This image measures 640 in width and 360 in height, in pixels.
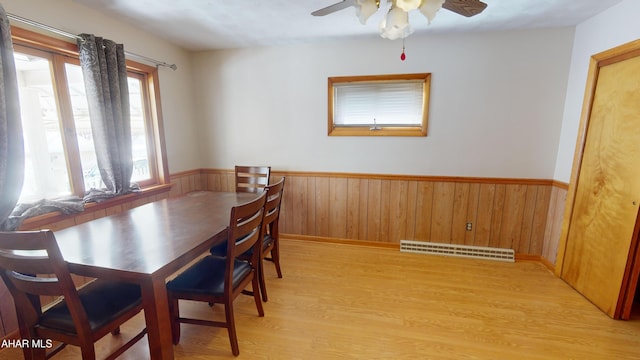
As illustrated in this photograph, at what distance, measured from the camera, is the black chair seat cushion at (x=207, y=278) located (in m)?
1.58

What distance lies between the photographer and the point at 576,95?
2434 millimetres

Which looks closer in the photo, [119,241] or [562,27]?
[119,241]

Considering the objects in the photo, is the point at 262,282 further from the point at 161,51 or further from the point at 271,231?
the point at 161,51

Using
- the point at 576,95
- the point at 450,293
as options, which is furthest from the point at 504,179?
the point at 450,293

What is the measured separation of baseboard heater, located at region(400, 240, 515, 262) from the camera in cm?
284

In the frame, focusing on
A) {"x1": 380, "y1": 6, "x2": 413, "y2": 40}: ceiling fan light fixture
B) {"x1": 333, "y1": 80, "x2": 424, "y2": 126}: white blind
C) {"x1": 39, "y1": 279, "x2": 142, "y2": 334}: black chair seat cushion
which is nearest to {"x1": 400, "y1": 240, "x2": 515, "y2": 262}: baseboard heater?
{"x1": 333, "y1": 80, "x2": 424, "y2": 126}: white blind

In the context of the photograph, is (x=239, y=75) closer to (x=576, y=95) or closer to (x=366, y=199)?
(x=366, y=199)

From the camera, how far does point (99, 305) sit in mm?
1367

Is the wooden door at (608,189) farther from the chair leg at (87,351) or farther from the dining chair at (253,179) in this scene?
the chair leg at (87,351)

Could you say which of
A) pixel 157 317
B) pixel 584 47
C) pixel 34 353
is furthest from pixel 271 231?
pixel 584 47

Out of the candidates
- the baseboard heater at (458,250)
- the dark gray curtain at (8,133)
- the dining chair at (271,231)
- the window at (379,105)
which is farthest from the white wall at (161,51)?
the baseboard heater at (458,250)

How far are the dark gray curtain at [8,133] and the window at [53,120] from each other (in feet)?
0.77

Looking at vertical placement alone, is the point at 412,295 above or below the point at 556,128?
below

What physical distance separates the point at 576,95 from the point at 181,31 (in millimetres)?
3730
